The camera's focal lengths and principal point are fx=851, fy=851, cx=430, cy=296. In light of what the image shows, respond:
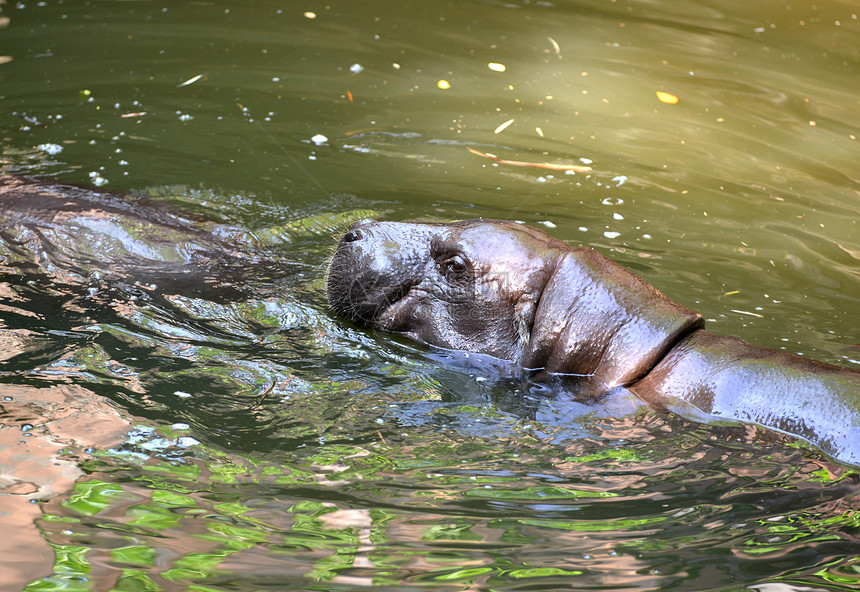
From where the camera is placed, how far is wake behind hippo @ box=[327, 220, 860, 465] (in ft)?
15.7

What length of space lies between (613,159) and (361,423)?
245 inches

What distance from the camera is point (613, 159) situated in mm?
10141

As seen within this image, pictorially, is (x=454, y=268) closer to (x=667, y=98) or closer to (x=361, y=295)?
(x=361, y=295)

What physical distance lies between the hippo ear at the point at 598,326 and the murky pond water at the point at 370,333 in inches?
10.2

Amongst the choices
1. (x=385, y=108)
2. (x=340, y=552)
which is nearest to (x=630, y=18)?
(x=385, y=108)

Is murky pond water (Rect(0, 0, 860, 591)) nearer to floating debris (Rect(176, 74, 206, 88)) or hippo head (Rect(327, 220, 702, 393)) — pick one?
floating debris (Rect(176, 74, 206, 88))

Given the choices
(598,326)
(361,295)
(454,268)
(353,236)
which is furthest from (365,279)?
(598,326)

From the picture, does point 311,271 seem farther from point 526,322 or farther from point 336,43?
point 336,43

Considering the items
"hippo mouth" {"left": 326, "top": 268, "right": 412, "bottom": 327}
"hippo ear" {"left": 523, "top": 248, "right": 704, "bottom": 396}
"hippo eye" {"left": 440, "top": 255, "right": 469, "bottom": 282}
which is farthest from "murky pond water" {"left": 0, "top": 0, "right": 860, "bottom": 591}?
"hippo eye" {"left": 440, "top": 255, "right": 469, "bottom": 282}

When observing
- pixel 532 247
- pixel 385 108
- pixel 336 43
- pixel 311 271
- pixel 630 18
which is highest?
pixel 630 18

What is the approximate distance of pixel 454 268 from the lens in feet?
18.8

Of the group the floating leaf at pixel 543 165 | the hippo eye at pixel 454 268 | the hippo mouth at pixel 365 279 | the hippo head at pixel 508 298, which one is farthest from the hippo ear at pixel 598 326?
the floating leaf at pixel 543 165

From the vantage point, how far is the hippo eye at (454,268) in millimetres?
5688

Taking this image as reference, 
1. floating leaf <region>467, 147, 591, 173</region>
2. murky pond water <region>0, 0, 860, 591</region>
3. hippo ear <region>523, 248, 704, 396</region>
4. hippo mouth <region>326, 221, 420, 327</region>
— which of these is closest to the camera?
murky pond water <region>0, 0, 860, 591</region>
